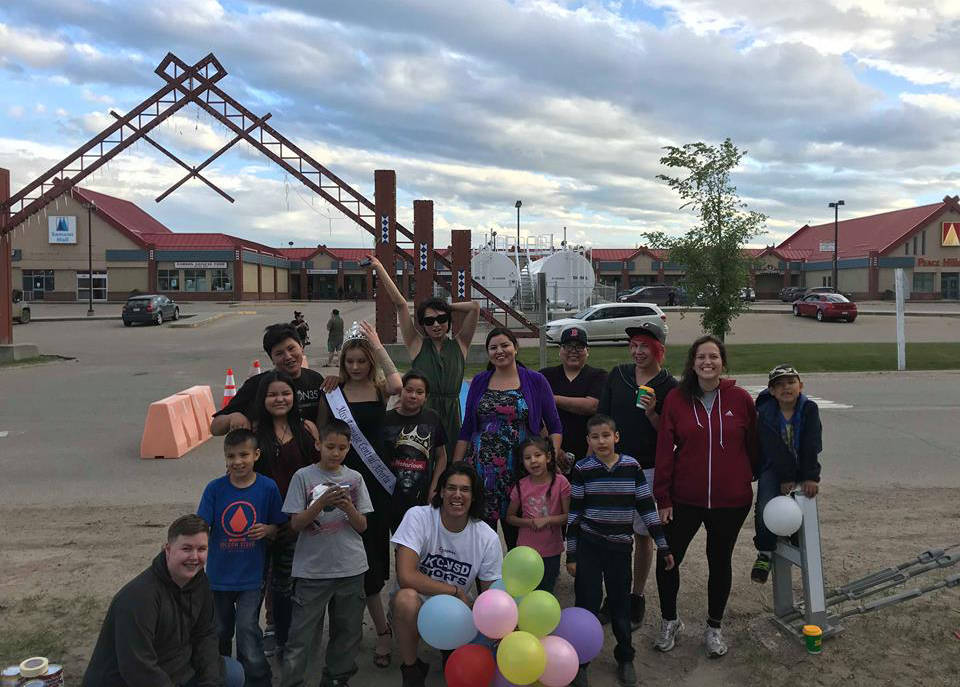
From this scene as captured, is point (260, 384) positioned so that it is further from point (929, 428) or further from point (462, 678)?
point (929, 428)

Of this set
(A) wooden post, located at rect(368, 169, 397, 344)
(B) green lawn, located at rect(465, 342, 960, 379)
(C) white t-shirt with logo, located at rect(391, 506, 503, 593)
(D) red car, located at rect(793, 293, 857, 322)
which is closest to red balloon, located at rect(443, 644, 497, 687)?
(C) white t-shirt with logo, located at rect(391, 506, 503, 593)

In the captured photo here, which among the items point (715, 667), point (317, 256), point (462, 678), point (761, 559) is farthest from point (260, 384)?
point (317, 256)

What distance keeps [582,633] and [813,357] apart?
18.3 m

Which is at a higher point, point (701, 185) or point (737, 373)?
point (701, 185)

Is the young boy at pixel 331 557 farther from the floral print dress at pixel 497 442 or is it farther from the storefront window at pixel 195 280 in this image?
the storefront window at pixel 195 280

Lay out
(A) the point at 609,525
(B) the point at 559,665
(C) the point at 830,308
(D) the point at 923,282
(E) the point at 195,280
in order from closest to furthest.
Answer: (B) the point at 559,665 → (A) the point at 609,525 → (C) the point at 830,308 → (E) the point at 195,280 → (D) the point at 923,282

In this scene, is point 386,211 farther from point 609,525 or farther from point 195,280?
point 195,280

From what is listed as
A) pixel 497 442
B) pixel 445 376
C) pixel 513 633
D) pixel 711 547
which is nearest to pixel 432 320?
pixel 445 376

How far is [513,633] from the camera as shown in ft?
11.2

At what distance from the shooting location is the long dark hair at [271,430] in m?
3.90

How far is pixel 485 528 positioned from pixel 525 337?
23.0m

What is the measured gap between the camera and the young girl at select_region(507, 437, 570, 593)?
13.1 feet

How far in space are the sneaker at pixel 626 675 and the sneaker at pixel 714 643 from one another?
50cm

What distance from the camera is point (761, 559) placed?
15.4ft
